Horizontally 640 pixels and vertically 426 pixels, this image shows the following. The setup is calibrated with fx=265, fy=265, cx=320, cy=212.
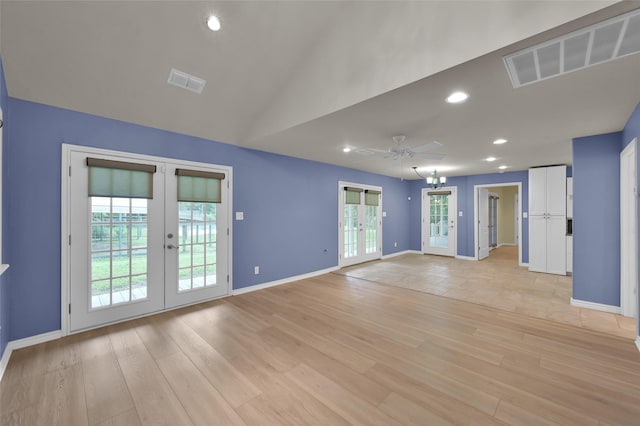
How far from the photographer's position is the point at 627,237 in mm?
3312

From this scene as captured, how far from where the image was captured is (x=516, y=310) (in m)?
3.59

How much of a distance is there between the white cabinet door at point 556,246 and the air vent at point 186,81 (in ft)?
22.5

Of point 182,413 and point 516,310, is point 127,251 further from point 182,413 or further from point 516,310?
point 516,310

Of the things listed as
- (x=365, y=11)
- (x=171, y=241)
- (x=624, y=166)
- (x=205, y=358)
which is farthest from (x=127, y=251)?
(x=624, y=166)

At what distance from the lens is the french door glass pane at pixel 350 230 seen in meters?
6.45

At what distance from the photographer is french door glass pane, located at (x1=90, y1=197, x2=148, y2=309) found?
311 centimetres

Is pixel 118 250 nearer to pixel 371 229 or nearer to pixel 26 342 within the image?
pixel 26 342

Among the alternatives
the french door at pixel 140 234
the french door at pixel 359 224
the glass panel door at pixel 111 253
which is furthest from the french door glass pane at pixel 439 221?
the glass panel door at pixel 111 253

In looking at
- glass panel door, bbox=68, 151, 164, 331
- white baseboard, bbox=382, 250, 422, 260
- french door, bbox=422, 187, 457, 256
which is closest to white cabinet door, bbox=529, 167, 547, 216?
french door, bbox=422, 187, 457, 256

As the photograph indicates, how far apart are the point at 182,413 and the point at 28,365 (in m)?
1.75

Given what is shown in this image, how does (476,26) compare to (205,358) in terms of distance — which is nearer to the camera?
(476,26)

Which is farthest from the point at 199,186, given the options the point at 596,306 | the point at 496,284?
the point at 596,306

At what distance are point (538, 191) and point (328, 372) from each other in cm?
601

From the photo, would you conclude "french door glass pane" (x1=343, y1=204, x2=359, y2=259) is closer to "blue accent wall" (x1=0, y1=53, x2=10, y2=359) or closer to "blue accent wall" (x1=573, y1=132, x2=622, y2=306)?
"blue accent wall" (x1=573, y1=132, x2=622, y2=306)
